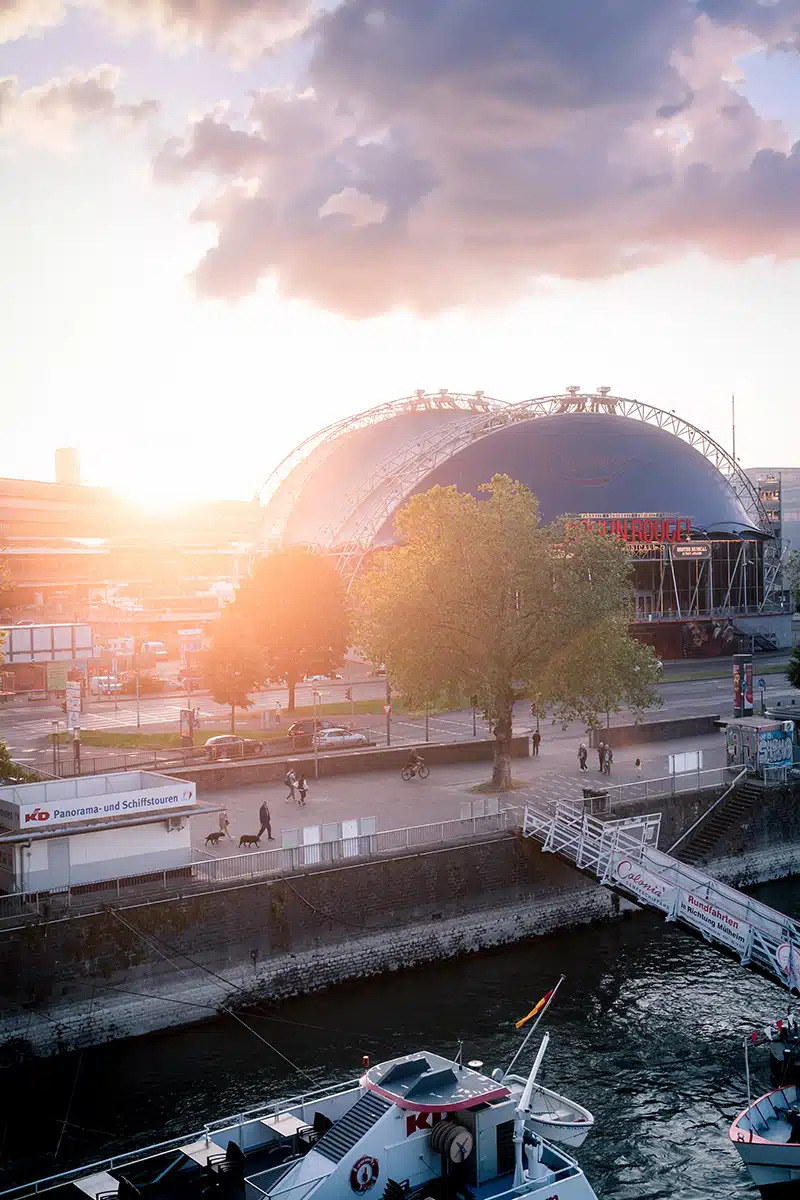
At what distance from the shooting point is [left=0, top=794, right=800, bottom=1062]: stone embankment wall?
31609mm

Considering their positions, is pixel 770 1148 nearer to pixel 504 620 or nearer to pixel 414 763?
pixel 504 620

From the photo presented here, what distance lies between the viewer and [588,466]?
121562mm

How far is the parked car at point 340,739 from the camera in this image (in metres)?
59.8

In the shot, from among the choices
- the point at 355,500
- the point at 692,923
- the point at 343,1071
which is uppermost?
the point at 355,500

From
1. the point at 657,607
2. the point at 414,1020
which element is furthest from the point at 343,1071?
the point at 657,607

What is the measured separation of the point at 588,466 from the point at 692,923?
3575 inches

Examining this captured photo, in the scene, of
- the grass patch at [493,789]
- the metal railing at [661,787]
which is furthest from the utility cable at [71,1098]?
the metal railing at [661,787]

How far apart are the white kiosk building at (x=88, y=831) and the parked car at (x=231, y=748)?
60.8 ft

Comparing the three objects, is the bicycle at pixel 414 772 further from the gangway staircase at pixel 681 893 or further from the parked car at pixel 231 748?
the gangway staircase at pixel 681 893

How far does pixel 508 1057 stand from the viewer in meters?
31.4

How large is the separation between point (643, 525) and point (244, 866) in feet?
288

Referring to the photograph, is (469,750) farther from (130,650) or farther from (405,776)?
(130,650)

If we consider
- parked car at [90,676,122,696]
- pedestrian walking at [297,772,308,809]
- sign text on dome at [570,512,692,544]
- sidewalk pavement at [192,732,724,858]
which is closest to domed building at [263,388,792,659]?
sign text on dome at [570,512,692,544]

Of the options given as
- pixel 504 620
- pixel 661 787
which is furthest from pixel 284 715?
pixel 661 787
